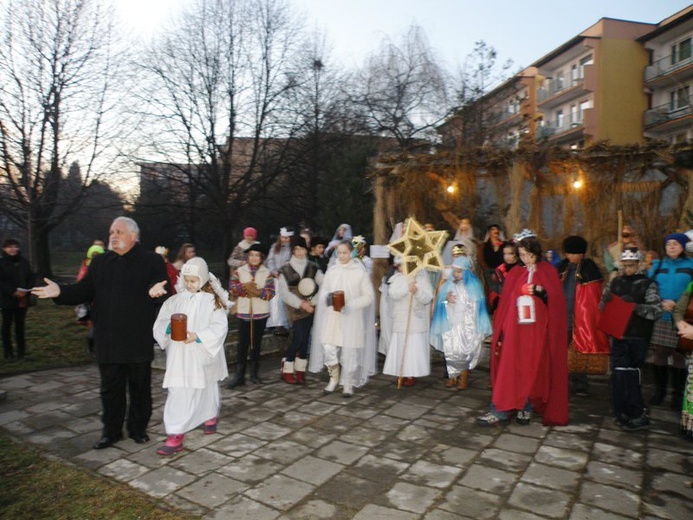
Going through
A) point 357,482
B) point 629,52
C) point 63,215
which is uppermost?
point 629,52

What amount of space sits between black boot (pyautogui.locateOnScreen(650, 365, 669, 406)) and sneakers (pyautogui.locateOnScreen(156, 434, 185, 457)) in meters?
5.30

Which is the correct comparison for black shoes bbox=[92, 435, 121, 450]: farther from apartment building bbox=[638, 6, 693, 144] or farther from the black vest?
apartment building bbox=[638, 6, 693, 144]

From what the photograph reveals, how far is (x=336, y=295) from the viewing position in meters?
6.18

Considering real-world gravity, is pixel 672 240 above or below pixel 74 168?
below

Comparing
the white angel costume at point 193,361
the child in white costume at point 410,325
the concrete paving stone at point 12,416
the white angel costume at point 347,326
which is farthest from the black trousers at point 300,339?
the concrete paving stone at point 12,416

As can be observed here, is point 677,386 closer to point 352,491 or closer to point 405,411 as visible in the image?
point 405,411

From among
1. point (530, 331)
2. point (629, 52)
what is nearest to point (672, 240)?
point (530, 331)

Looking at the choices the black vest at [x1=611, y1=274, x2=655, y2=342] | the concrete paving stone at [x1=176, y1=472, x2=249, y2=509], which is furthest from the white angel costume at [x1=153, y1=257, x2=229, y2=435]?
the black vest at [x1=611, y1=274, x2=655, y2=342]

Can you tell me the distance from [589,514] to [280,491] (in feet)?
7.23

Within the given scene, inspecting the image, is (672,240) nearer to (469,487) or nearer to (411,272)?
(411,272)

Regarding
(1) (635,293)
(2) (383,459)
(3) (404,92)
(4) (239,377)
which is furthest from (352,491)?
(3) (404,92)

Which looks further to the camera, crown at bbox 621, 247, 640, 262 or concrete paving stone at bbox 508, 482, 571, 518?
crown at bbox 621, 247, 640, 262

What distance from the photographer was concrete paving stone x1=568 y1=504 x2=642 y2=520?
345cm

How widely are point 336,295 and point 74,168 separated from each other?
13.3 m
